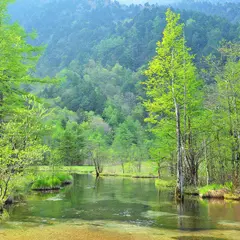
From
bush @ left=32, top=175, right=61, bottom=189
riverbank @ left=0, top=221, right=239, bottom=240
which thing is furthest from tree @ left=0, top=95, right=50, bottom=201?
bush @ left=32, top=175, right=61, bottom=189

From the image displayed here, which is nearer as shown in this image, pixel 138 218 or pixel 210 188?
pixel 138 218

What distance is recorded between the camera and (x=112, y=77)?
190 metres

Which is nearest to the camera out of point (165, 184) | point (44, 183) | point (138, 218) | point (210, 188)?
point (138, 218)

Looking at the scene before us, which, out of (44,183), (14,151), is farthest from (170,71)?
(44,183)

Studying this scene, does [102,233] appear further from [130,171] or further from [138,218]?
[130,171]

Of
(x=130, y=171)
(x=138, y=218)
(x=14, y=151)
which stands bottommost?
(x=138, y=218)

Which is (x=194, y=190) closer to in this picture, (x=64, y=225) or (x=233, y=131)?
(x=233, y=131)

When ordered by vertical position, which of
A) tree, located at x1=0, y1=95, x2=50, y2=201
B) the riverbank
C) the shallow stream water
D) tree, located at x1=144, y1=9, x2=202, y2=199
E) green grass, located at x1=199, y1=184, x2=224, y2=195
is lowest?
the riverbank

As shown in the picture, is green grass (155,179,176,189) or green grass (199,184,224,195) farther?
green grass (155,179,176,189)

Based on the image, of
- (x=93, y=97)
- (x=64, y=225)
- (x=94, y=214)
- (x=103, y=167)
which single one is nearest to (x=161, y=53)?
(x=94, y=214)

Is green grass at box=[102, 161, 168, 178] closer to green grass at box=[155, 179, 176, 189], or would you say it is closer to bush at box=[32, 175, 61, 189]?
green grass at box=[155, 179, 176, 189]

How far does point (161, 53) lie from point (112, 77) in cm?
16282

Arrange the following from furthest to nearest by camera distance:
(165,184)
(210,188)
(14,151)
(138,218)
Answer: (165,184), (210,188), (138,218), (14,151)

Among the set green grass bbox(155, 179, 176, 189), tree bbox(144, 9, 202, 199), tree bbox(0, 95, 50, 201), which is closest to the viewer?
tree bbox(0, 95, 50, 201)
